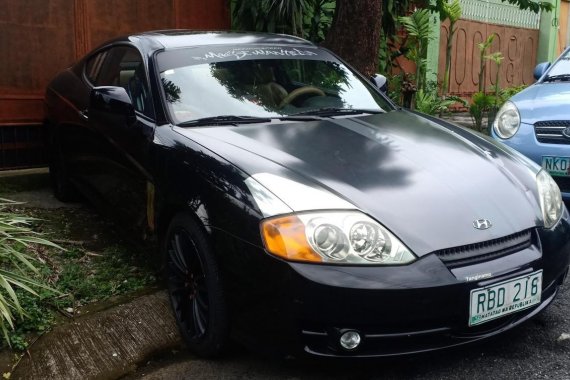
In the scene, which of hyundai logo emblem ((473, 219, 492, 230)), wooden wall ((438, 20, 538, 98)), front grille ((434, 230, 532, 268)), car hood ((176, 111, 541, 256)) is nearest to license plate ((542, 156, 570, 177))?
car hood ((176, 111, 541, 256))

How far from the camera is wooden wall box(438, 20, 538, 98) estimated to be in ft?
36.9

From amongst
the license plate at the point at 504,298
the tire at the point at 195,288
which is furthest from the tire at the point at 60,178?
the license plate at the point at 504,298

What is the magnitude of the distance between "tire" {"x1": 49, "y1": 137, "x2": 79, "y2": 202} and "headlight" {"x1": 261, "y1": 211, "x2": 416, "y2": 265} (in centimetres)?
296

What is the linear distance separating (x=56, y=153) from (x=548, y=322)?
3.72 metres

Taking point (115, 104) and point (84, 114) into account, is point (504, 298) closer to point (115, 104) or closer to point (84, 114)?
point (115, 104)

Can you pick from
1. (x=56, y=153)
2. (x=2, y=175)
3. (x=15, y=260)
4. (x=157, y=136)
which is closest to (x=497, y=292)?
(x=157, y=136)

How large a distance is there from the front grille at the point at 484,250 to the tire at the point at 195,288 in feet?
2.98

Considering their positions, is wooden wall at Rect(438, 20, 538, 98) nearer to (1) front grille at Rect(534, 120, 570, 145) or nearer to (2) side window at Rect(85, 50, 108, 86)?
(1) front grille at Rect(534, 120, 570, 145)

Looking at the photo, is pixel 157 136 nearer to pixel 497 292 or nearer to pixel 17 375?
pixel 17 375

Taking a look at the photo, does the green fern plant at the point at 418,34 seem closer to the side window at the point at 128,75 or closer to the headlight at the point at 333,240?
the side window at the point at 128,75

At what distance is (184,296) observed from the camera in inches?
118

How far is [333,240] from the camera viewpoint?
2.36 meters

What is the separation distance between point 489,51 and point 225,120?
32.6 ft

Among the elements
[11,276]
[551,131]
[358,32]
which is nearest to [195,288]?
[11,276]
